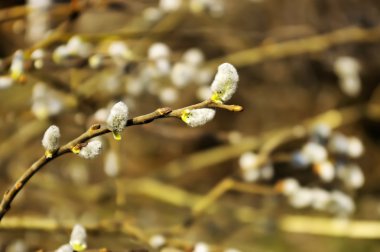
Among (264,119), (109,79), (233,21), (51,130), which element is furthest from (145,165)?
(51,130)

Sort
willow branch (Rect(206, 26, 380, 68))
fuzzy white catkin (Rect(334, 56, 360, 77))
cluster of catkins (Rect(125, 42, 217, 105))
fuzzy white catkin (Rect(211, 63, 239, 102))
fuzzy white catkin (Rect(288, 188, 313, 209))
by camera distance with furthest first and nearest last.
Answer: fuzzy white catkin (Rect(334, 56, 360, 77))
willow branch (Rect(206, 26, 380, 68))
fuzzy white catkin (Rect(288, 188, 313, 209))
cluster of catkins (Rect(125, 42, 217, 105))
fuzzy white catkin (Rect(211, 63, 239, 102))

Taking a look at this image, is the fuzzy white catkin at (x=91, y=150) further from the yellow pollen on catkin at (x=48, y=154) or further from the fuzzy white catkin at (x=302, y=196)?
the fuzzy white catkin at (x=302, y=196)

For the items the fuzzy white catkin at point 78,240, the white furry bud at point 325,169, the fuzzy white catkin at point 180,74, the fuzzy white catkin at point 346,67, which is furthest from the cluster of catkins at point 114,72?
the fuzzy white catkin at point 346,67

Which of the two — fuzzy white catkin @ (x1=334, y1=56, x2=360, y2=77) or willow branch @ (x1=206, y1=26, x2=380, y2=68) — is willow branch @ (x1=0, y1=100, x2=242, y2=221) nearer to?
willow branch @ (x1=206, y1=26, x2=380, y2=68)

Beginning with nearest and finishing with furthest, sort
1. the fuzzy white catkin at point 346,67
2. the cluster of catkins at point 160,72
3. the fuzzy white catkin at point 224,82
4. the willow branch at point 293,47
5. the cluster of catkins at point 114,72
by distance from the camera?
the fuzzy white catkin at point 224,82
the cluster of catkins at point 114,72
the cluster of catkins at point 160,72
the willow branch at point 293,47
the fuzzy white catkin at point 346,67

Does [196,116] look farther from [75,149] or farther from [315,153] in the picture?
[315,153]

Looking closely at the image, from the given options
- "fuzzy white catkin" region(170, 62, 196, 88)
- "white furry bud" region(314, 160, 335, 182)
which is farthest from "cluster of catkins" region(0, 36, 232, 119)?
"white furry bud" region(314, 160, 335, 182)
